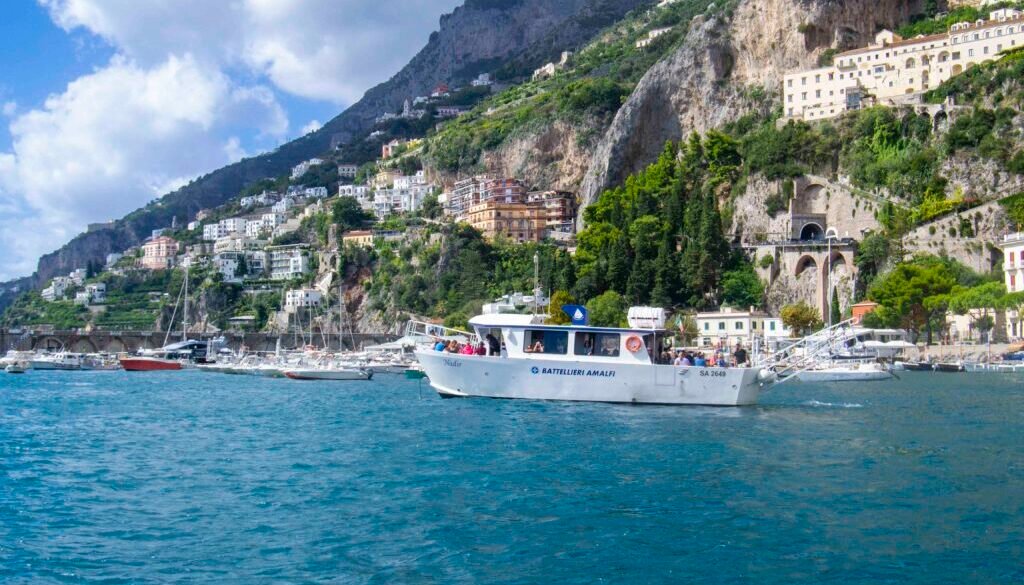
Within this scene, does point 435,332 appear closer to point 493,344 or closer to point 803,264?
point 493,344

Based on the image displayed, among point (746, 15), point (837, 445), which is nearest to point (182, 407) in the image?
point (837, 445)

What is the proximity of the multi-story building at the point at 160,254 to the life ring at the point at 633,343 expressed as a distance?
145 meters

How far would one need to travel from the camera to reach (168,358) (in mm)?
91750

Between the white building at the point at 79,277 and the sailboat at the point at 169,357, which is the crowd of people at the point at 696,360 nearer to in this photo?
the sailboat at the point at 169,357

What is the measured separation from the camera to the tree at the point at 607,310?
248ft

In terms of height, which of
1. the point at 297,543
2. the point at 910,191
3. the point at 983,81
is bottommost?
the point at 297,543

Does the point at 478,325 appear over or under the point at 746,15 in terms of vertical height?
under

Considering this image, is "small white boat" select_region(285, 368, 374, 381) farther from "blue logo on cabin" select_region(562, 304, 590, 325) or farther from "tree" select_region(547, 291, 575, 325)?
"blue logo on cabin" select_region(562, 304, 590, 325)

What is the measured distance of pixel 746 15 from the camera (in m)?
102

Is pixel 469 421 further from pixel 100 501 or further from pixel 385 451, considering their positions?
pixel 100 501

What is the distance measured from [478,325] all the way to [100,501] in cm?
1827

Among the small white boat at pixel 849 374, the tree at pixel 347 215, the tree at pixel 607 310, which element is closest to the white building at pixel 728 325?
the tree at pixel 607 310

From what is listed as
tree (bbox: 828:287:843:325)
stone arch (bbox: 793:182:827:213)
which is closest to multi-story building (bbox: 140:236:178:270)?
stone arch (bbox: 793:182:827:213)

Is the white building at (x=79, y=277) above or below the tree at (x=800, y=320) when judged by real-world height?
above
